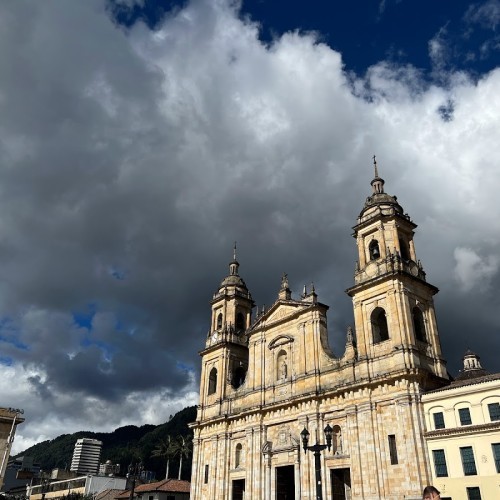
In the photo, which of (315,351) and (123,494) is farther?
(123,494)

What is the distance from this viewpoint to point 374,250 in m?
37.6

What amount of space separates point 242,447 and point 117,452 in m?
97.5

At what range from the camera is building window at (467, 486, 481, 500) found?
1011 inches

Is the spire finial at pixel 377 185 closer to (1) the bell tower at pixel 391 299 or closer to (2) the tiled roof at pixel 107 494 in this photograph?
(1) the bell tower at pixel 391 299

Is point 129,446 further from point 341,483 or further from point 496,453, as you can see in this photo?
point 496,453

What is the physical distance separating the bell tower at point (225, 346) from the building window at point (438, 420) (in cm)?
2024

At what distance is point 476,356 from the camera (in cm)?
6406

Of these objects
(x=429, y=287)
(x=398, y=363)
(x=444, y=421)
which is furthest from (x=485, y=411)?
(x=429, y=287)

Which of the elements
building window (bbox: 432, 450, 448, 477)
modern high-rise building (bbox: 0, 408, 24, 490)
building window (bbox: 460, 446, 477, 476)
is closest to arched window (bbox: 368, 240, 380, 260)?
building window (bbox: 432, 450, 448, 477)

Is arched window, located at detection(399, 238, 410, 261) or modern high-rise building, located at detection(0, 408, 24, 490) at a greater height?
arched window, located at detection(399, 238, 410, 261)

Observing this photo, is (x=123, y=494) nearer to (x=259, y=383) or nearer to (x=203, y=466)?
(x=203, y=466)

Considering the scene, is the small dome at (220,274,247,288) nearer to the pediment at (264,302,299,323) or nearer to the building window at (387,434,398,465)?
the pediment at (264,302,299,323)

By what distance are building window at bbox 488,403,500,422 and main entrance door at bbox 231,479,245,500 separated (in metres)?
21.0

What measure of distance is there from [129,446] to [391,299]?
4372 inches
